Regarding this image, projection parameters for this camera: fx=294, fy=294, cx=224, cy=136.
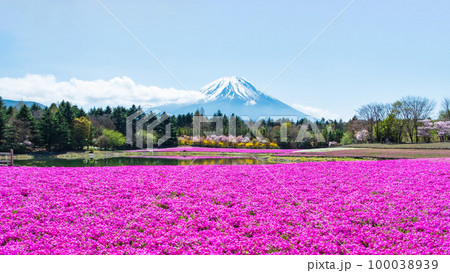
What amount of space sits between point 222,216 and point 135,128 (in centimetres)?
5485

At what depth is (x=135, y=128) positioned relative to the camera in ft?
194

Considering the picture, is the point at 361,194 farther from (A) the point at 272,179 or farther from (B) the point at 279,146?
(B) the point at 279,146

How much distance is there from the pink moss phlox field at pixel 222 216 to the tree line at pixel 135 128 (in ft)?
118

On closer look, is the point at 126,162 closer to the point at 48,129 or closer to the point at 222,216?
the point at 48,129

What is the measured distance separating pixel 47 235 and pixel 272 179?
8.98 metres

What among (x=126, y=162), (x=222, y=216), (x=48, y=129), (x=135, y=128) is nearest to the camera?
(x=222, y=216)

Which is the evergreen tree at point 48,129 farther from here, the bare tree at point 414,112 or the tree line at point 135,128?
the bare tree at point 414,112

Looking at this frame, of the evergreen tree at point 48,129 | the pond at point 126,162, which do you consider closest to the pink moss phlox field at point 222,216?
the pond at point 126,162

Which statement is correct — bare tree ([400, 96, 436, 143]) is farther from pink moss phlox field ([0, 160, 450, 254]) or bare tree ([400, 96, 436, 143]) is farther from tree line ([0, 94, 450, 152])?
pink moss phlox field ([0, 160, 450, 254])

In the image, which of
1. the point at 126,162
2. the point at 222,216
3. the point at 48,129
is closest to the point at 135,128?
the point at 48,129

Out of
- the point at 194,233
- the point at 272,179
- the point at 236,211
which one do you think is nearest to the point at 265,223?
the point at 236,211

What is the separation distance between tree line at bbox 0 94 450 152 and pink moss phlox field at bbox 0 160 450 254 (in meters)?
36.0

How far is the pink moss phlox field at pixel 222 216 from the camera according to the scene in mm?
5738

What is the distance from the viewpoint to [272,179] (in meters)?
13.0
